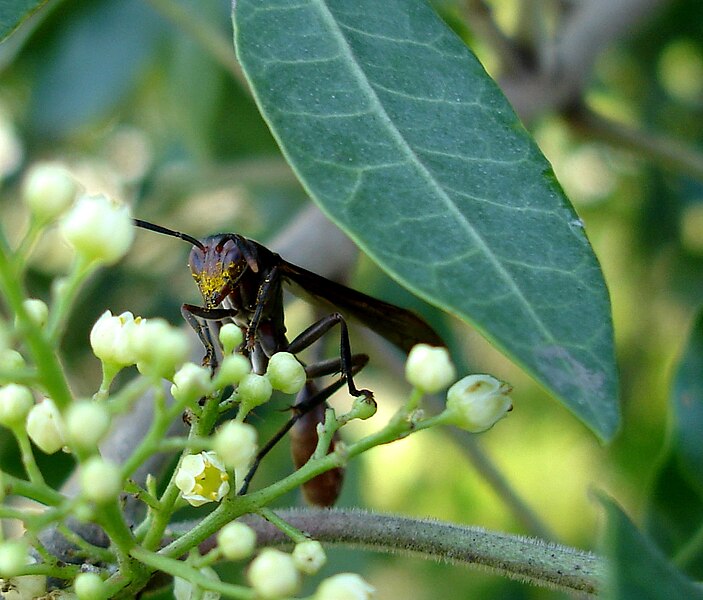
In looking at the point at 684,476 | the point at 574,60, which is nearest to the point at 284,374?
the point at 684,476

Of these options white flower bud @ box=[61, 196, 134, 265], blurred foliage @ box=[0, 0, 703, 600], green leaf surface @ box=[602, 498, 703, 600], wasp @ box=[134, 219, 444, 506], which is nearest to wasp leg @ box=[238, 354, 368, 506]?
wasp @ box=[134, 219, 444, 506]

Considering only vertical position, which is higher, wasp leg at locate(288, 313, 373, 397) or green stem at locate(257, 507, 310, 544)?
green stem at locate(257, 507, 310, 544)

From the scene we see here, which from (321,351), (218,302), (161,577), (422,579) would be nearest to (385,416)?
(422,579)

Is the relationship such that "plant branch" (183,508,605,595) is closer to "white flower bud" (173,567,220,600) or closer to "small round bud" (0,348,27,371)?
"white flower bud" (173,567,220,600)

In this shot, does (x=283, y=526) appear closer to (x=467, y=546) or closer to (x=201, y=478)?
(x=201, y=478)

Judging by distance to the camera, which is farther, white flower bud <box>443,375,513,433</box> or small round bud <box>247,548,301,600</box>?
white flower bud <box>443,375,513,433</box>

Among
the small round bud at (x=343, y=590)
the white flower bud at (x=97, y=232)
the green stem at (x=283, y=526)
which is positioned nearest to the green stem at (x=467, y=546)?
the green stem at (x=283, y=526)

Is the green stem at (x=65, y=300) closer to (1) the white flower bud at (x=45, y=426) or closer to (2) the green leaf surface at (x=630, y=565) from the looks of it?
(1) the white flower bud at (x=45, y=426)
